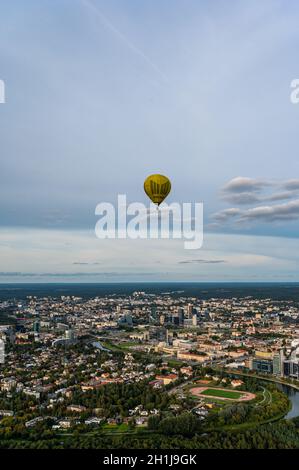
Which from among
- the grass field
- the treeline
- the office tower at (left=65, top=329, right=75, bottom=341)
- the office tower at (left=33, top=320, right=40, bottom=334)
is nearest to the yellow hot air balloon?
the treeline

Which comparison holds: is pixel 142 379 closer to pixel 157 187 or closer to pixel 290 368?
pixel 290 368

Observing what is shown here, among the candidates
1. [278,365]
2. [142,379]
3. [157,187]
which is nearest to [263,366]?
[278,365]

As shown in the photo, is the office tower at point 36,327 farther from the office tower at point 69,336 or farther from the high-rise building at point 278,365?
the high-rise building at point 278,365

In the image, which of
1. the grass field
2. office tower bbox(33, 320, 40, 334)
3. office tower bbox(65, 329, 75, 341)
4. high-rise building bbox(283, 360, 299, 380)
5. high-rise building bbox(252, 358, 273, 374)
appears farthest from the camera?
office tower bbox(33, 320, 40, 334)

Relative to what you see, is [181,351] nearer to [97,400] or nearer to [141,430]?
[97,400]

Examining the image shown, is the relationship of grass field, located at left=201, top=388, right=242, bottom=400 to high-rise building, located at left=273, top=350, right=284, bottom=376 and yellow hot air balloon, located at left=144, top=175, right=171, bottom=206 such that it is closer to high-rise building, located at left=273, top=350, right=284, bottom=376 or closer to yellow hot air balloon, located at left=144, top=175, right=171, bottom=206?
high-rise building, located at left=273, top=350, right=284, bottom=376

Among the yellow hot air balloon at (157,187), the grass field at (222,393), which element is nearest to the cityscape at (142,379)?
the grass field at (222,393)
